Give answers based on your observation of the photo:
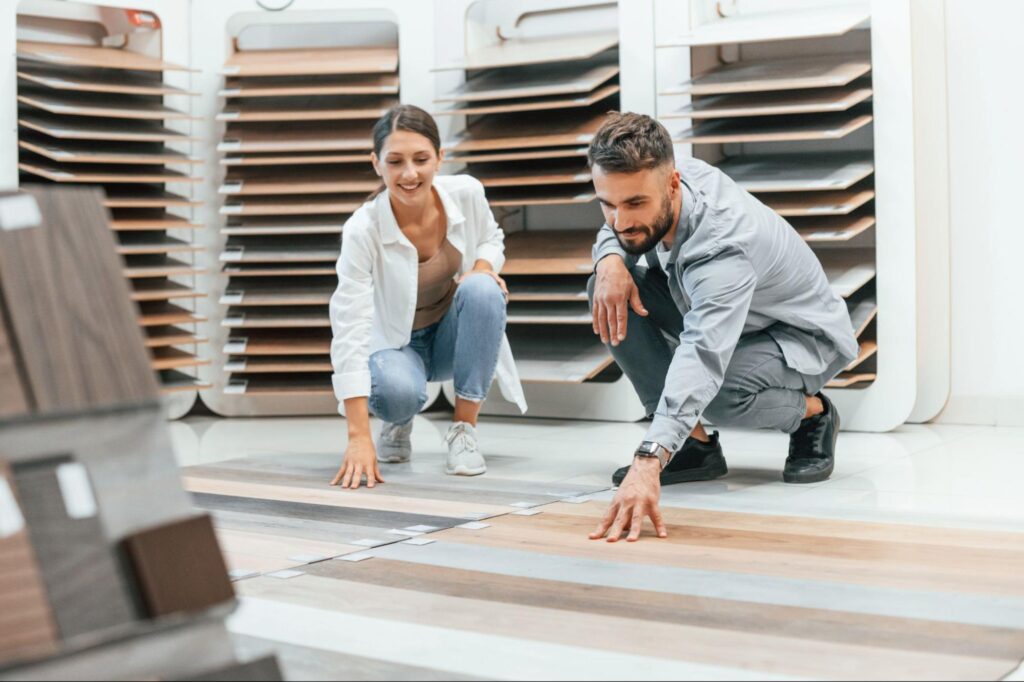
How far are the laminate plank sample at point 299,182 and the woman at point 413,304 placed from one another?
85cm

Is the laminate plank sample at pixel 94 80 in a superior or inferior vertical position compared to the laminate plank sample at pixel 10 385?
superior

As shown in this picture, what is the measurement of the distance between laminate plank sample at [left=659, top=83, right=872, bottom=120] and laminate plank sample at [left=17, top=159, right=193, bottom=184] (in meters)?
1.53

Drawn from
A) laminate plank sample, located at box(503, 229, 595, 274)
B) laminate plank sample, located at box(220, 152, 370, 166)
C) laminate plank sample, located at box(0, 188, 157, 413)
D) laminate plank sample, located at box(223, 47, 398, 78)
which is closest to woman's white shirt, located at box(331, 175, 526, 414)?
laminate plank sample, located at box(503, 229, 595, 274)

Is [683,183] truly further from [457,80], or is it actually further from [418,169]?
[457,80]

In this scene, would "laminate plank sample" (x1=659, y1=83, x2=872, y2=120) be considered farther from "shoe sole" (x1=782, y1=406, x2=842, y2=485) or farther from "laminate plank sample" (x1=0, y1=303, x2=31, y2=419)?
"laminate plank sample" (x1=0, y1=303, x2=31, y2=419)

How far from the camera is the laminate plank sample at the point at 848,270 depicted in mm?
3273

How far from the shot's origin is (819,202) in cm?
334

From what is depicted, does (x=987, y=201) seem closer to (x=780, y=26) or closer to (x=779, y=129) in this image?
(x=779, y=129)

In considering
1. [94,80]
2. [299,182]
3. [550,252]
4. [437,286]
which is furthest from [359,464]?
[94,80]

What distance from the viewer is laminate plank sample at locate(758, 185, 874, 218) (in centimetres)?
327

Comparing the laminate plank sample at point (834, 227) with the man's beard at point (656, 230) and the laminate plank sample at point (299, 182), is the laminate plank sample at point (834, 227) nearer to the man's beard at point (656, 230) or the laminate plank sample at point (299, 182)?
the man's beard at point (656, 230)

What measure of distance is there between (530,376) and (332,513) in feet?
4.08

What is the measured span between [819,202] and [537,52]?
95 centimetres

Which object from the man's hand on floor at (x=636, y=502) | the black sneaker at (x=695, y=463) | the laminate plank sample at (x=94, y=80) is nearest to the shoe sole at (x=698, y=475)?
the black sneaker at (x=695, y=463)
